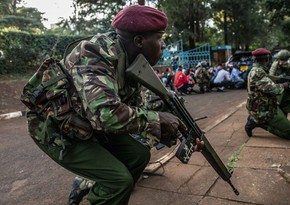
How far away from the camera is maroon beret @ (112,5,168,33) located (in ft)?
5.88

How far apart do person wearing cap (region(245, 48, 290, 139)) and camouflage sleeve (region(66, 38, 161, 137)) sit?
314cm

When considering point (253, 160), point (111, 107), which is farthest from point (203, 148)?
point (253, 160)

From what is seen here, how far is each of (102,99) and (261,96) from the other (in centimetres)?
356

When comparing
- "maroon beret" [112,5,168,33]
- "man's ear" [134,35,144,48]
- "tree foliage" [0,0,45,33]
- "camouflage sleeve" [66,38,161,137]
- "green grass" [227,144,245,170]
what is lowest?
"green grass" [227,144,245,170]

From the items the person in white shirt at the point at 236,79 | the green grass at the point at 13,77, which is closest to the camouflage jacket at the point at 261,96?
the person in white shirt at the point at 236,79

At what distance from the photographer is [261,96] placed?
459 cm

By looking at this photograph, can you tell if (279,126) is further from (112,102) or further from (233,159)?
(112,102)

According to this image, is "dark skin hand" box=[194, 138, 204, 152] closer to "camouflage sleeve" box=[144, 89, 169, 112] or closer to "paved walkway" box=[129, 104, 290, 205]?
"camouflage sleeve" box=[144, 89, 169, 112]

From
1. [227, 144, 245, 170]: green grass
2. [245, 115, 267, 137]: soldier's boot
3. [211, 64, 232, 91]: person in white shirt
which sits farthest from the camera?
[211, 64, 232, 91]: person in white shirt

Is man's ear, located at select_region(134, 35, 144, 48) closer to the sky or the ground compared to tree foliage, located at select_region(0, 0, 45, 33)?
closer to the ground

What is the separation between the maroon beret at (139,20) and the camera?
1.79 m

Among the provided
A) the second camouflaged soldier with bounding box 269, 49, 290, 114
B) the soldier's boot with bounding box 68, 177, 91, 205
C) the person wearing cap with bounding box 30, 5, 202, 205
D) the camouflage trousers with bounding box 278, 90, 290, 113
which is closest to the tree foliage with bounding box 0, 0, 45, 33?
the second camouflaged soldier with bounding box 269, 49, 290, 114

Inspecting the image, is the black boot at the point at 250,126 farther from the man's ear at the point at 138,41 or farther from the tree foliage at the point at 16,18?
the tree foliage at the point at 16,18

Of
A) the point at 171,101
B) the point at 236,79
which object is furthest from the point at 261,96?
the point at 236,79
